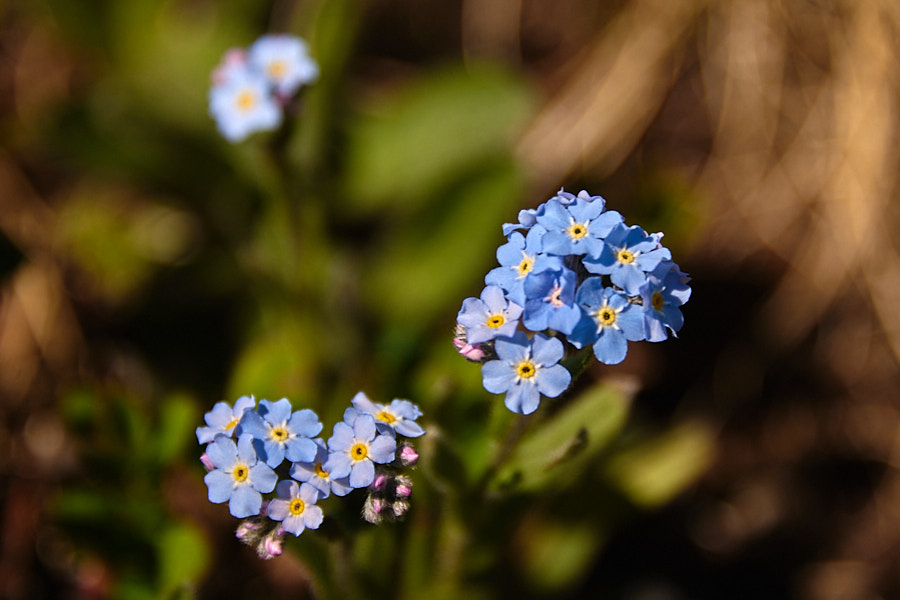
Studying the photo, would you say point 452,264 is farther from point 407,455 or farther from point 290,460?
point 290,460

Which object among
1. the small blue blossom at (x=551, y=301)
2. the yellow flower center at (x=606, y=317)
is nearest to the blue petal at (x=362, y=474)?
the small blue blossom at (x=551, y=301)

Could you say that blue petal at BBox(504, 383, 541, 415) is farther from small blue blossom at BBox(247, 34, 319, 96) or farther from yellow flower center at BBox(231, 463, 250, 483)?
small blue blossom at BBox(247, 34, 319, 96)

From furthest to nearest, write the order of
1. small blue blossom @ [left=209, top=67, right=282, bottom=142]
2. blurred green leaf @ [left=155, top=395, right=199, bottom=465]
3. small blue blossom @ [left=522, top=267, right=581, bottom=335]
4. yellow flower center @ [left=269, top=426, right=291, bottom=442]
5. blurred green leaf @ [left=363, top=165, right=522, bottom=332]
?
blurred green leaf @ [left=363, top=165, right=522, bottom=332] → small blue blossom @ [left=209, top=67, right=282, bottom=142] → blurred green leaf @ [left=155, top=395, right=199, bottom=465] → yellow flower center @ [left=269, top=426, right=291, bottom=442] → small blue blossom @ [left=522, top=267, right=581, bottom=335]

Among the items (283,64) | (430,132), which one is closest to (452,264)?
(430,132)

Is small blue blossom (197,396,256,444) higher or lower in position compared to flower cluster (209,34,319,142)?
lower

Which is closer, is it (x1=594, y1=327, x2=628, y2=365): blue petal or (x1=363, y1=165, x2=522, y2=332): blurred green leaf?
(x1=594, y1=327, x2=628, y2=365): blue petal

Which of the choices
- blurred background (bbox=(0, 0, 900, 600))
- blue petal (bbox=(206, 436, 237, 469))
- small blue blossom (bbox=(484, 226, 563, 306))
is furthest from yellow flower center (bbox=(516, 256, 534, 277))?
blurred background (bbox=(0, 0, 900, 600))
